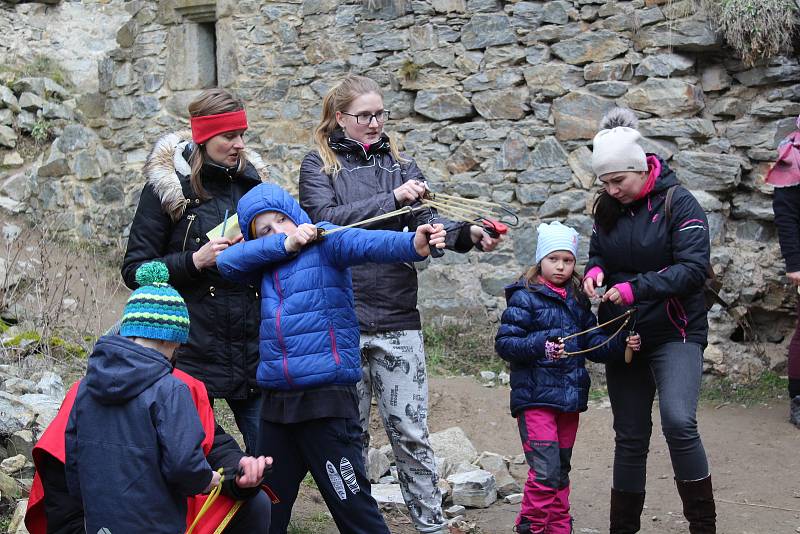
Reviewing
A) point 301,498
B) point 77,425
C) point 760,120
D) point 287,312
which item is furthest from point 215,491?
point 760,120

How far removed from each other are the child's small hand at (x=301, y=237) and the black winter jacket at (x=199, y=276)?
58 cm

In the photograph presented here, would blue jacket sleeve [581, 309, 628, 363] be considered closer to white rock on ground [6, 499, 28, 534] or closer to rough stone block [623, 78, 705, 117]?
white rock on ground [6, 499, 28, 534]

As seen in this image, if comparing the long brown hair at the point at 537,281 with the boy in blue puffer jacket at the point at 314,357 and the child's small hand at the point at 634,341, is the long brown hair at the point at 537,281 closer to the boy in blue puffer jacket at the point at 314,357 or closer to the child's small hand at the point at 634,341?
the child's small hand at the point at 634,341

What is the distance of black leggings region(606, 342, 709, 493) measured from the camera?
11.9 ft

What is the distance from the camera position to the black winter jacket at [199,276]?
11.8 feet

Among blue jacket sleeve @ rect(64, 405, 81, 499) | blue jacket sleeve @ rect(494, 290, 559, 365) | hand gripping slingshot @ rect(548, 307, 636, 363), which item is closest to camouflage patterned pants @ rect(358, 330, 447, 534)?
blue jacket sleeve @ rect(494, 290, 559, 365)

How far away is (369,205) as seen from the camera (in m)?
3.62

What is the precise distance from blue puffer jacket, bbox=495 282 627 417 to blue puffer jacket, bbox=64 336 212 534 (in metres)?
1.56

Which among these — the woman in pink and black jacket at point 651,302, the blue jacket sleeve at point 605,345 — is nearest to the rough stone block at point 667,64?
the woman in pink and black jacket at point 651,302

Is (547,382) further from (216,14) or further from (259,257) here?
(216,14)

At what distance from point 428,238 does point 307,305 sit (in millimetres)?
527

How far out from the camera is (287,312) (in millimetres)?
3207

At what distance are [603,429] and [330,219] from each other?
2.84 m

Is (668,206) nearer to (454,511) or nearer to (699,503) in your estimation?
(699,503)
